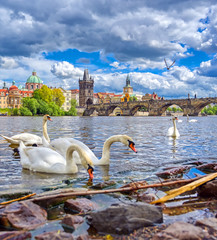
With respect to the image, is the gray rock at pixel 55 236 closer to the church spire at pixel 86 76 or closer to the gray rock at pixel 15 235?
the gray rock at pixel 15 235

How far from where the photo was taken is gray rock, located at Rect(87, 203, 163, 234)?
2.54 m

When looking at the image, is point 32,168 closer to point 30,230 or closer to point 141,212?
point 30,230

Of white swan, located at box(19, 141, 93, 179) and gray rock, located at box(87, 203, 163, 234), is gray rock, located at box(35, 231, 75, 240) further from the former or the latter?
white swan, located at box(19, 141, 93, 179)

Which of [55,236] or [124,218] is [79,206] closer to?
[124,218]

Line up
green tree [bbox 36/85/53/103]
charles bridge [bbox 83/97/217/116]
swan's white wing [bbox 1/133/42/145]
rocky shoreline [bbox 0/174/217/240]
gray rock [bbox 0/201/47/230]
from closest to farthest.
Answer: rocky shoreline [bbox 0/174/217/240], gray rock [bbox 0/201/47/230], swan's white wing [bbox 1/133/42/145], green tree [bbox 36/85/53/103], charles bridge [bbox 83/97/217/116]

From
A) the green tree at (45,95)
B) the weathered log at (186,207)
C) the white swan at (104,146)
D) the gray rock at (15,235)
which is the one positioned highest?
the green tree at (45,95)

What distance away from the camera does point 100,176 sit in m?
4.93

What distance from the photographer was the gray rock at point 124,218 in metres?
2.54

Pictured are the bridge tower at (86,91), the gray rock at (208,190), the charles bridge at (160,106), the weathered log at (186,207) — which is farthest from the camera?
the bridge tower at (86,91)

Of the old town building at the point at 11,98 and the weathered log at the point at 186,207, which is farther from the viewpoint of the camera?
the old town building at the point at 11,98

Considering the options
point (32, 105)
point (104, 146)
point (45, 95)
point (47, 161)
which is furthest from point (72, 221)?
point (45, 95)

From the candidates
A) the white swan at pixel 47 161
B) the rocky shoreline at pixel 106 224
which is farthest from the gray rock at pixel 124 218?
the white swan at pixel 47 161

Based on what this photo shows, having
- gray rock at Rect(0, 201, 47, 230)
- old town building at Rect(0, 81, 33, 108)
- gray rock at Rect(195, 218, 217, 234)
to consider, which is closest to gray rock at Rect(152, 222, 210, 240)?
gray rock at Rect(195, 218, 217, 234)

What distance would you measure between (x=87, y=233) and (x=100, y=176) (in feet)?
7.81
